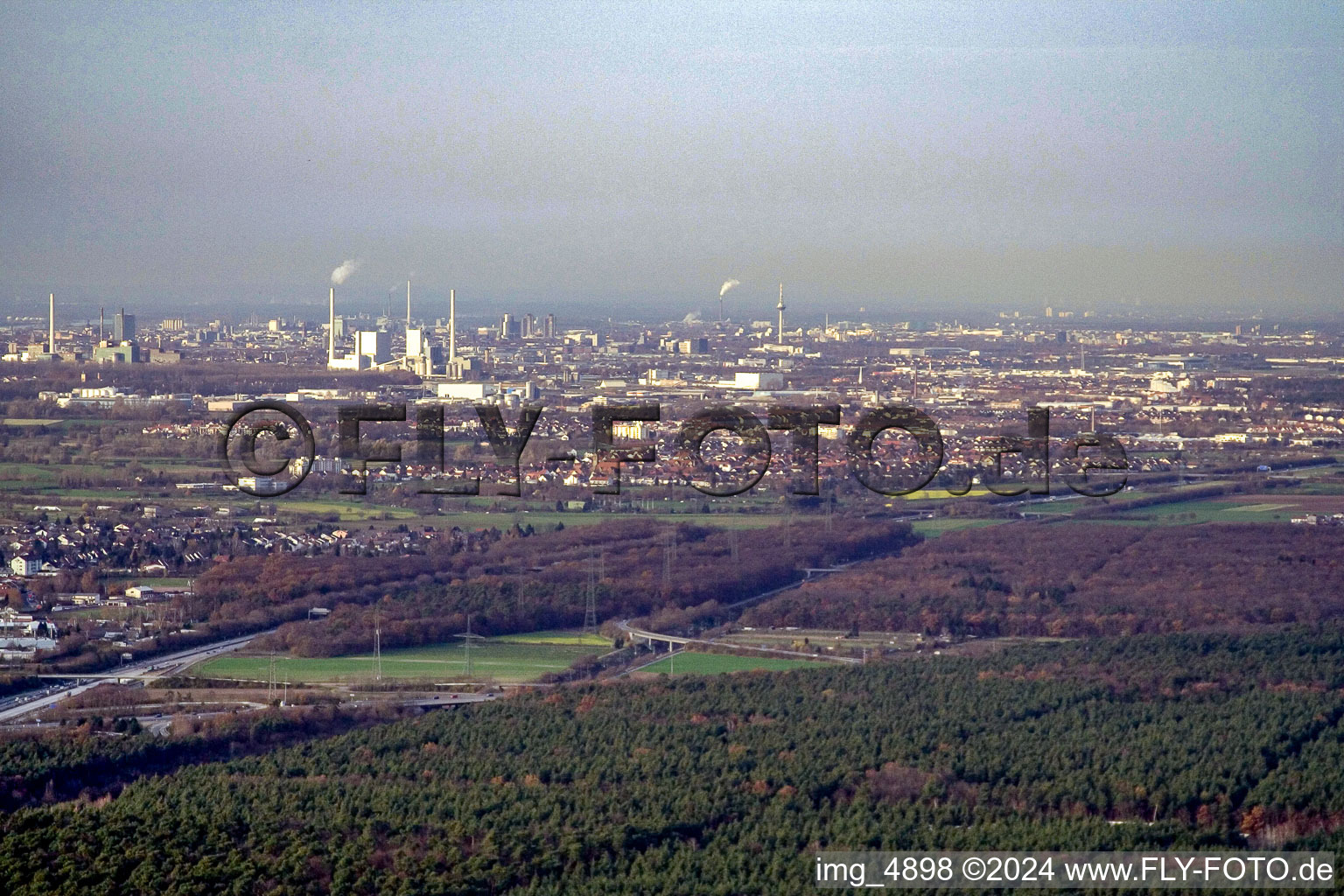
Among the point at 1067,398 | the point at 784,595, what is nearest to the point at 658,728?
the point at 784,595

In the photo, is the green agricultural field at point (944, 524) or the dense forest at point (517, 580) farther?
the green agricultural field at point (944, 524)

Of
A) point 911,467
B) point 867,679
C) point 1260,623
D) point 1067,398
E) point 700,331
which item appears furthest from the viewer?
point 700,331

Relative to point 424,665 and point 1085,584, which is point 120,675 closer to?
point 424,665

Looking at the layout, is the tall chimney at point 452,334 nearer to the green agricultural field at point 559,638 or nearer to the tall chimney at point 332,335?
the tall chimney at point 332,335

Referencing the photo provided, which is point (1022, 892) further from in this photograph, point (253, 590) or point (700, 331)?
point (700, 331)

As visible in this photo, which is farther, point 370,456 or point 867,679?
point 370,456

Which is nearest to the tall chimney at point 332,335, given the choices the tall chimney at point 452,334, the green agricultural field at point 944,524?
the tall chimney at point 452,334

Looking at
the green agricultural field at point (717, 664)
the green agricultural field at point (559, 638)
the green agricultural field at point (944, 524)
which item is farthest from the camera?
the green agricultural field at point (944, 524)
